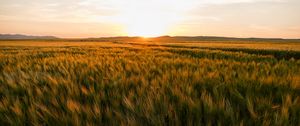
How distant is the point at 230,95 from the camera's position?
1.80m

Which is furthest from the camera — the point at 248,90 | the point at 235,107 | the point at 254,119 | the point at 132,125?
the point at 248,90

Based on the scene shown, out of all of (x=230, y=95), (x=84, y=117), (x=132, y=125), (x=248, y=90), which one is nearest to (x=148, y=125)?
(x=132, y=125)

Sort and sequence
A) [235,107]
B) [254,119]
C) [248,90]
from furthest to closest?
[248,90]
[235,107]
[254,119]

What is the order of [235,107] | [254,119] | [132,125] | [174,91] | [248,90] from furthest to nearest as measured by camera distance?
[248,90], [174,91], [235,107], [254,119], [132,125]

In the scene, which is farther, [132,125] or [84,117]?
[84,117]

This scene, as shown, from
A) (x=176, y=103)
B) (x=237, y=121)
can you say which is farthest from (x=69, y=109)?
(x=237, y=121)

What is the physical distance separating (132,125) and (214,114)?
0.48 meters

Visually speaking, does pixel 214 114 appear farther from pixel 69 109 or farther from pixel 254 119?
pixel 69 109

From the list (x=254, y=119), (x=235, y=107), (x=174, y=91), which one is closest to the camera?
(x=254, y=119)

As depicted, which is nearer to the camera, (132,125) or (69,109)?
(132,125)

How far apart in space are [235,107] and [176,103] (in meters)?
0.38

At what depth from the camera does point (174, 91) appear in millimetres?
1721

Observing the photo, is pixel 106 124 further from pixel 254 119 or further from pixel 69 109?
pixel 254 119

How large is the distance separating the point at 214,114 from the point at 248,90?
776 millimetres
